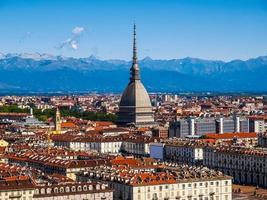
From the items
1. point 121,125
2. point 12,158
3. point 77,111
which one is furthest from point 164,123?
point 12,158

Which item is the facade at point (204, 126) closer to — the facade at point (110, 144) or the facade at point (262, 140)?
the facade at point (110, 144)

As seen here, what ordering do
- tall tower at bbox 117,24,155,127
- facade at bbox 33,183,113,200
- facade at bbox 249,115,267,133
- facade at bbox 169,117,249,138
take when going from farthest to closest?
facade at bbox 249,115,267,133 → tall tower at bbox 117,24,155,127 → facade at bbox 169,117,249,138 → facade at bbox 33,183,113,200

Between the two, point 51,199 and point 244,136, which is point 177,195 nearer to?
point 51,199

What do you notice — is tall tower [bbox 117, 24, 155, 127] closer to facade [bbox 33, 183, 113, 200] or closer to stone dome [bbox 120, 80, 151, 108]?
stone dome [bbox 120, 80, 151, 108]

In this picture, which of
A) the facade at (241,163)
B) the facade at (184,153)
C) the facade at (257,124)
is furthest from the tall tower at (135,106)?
the facade at (241,163)

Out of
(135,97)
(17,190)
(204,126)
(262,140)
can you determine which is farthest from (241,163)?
(135,97)

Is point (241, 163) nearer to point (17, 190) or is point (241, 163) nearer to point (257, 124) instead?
point (17, 190)

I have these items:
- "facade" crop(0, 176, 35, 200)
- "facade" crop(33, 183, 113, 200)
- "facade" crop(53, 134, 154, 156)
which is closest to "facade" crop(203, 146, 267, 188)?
"facade" crop(53, 134, 154, 156)
